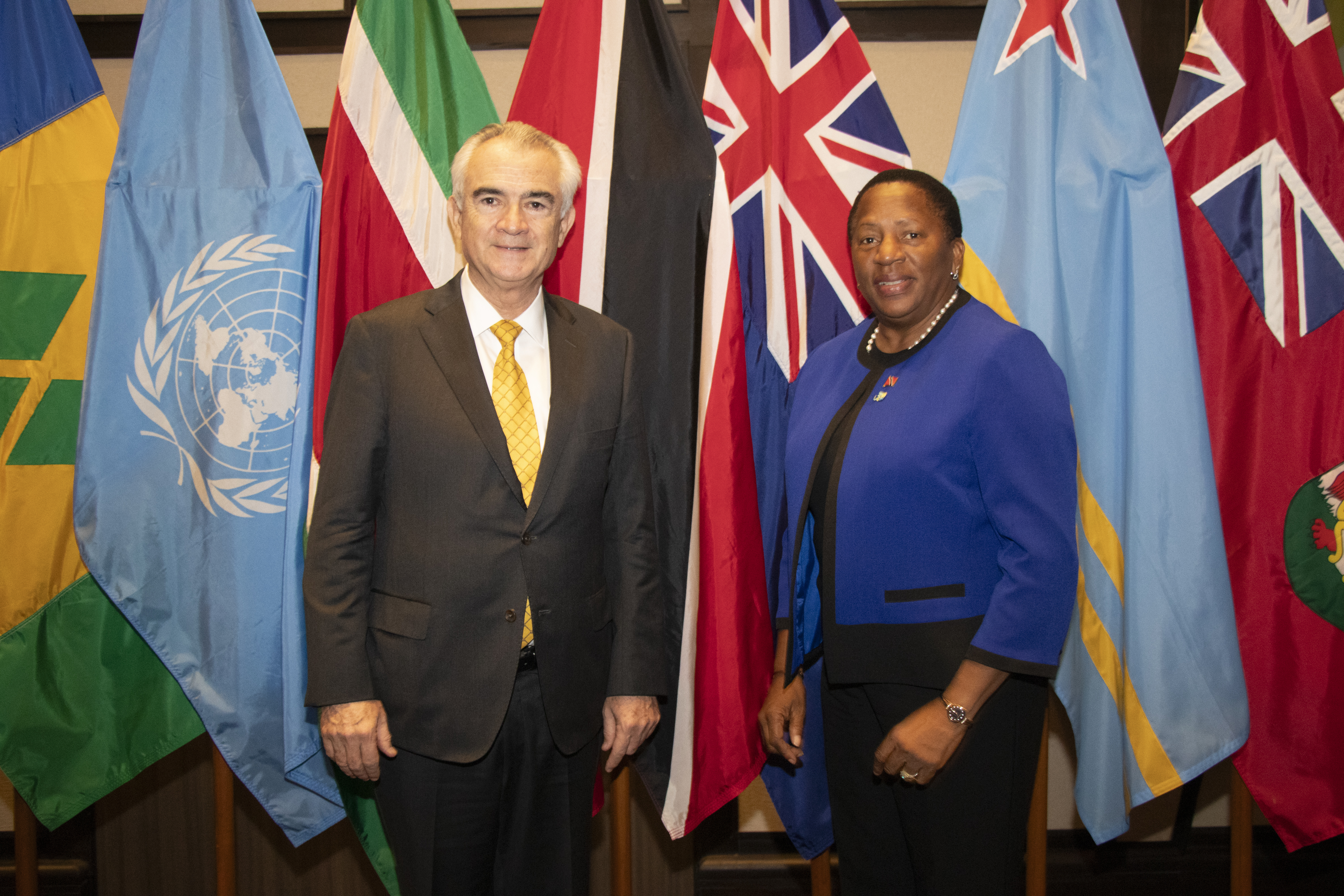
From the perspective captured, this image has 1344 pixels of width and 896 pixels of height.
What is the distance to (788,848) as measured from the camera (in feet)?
8.00

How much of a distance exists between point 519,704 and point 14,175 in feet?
5.05

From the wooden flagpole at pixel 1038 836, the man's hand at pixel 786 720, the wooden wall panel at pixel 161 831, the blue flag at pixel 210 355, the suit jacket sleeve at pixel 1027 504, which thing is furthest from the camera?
the wooden wall panel at pixel 161 831

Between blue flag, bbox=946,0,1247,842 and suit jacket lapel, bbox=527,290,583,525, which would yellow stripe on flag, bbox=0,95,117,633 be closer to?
suit jacket lapel, bbox=527,290,583,525

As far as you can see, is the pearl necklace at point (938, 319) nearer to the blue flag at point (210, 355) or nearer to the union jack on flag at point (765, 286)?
the union jack on flag at point (765, 286)

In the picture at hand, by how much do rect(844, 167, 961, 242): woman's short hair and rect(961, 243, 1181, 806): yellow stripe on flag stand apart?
24 cm

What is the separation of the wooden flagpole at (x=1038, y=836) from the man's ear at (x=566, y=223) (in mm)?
1433

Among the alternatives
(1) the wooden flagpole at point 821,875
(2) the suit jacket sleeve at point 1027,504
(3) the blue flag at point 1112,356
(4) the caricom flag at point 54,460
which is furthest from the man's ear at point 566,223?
(1) the wooden flagpole at point 821,875

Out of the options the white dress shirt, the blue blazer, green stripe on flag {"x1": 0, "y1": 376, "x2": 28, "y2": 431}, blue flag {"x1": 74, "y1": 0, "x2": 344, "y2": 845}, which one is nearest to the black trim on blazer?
the blue blazer

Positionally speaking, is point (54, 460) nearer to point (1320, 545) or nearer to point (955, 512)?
point (955, 512)

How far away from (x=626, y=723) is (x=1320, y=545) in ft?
4.75

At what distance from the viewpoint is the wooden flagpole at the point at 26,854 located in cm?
188

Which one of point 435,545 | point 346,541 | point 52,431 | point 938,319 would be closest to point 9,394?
point 52,431

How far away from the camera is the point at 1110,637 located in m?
1.71

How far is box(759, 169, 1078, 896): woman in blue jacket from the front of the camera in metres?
1.24
